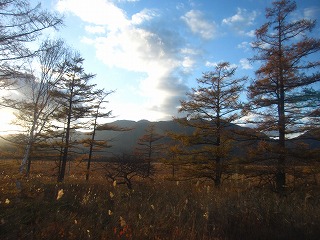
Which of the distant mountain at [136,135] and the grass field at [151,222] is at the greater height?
the distant mountain at [136,135]

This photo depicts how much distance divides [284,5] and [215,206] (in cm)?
1054

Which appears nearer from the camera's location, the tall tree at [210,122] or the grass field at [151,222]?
the grass field at [151,222]

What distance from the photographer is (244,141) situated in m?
12.7

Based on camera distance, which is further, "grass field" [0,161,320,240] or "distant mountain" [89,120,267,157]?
"distant mountain" [89,120,267,157]

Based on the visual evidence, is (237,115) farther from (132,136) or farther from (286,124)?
(132,136)

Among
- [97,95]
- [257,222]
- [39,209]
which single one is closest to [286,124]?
[257,222]

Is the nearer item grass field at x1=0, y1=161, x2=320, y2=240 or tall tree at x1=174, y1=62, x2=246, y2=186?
grass field at x1=0, y1=161, x2=320, y2=240

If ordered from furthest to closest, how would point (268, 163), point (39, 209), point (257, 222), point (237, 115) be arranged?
point (237, 115) < point (268, 163) < point (257, 222) < point (39, 209)

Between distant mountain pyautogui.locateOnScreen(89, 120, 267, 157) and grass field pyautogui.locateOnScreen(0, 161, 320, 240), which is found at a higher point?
distant mountain pyautogui.locateOnScreen(89, 120, 267, 157)

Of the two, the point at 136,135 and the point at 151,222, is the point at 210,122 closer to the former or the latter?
the point at 151,222

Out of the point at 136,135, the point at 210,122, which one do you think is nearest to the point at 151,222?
the point at 210,122

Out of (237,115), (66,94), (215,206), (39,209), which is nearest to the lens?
(39,209)

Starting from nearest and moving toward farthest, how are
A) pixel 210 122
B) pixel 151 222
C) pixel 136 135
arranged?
pixel 151 222
pixel 210 122
pixel 136 135

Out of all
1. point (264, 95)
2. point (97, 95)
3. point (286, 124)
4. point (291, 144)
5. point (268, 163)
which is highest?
point (97, 95)
